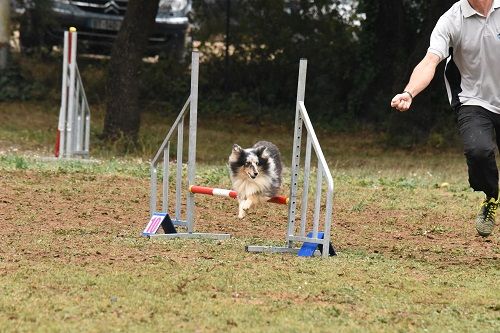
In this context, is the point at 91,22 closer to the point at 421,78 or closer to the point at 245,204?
the point at 245,204

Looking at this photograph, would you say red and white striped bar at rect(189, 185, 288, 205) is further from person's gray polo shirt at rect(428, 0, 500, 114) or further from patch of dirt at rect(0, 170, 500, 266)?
person's gray polo shirt at rect(428, 0, 500, 114)

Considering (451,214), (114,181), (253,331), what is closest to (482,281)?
(253,331)

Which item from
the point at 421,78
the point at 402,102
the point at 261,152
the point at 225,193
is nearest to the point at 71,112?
the point at 261,152

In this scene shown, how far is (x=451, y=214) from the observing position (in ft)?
35.0

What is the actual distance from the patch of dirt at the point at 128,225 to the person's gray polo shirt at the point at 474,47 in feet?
3.86

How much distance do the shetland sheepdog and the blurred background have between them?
1131 centimetres

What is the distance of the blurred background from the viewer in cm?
2016

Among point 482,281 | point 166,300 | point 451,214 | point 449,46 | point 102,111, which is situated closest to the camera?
point 166,300

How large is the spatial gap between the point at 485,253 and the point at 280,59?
43.0ft

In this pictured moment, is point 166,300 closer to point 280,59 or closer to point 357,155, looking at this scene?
point 357,155

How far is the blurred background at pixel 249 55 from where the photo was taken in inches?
794

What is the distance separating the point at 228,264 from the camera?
282 inches

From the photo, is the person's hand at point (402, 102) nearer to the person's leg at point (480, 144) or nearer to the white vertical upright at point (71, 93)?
the person's leg at point (480, 144)

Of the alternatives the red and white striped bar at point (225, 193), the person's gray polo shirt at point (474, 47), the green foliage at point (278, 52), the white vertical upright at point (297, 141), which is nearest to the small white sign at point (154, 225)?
the red and white striped bar at point (225, 193)
